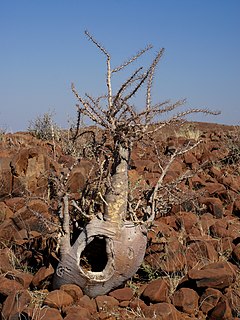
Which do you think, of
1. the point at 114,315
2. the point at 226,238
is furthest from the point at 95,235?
the point at 226,238

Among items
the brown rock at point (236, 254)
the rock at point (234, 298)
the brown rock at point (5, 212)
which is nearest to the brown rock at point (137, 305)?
the rock at point (234, 298)

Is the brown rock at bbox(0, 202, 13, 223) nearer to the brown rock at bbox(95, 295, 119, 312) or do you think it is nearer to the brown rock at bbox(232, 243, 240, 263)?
the brown rock at bbox(95, 295, 119, 312)

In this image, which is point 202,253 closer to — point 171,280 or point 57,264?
point 171,280

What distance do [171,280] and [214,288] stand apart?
1.08 feet

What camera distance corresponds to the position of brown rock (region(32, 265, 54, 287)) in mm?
3760

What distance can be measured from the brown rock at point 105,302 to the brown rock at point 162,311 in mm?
234

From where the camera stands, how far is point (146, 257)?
4.12 m

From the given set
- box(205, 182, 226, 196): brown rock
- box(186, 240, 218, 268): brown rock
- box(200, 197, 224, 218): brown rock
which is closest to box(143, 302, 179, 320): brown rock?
box(186, 240, 218, 268): brown rock

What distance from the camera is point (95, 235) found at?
3.60m

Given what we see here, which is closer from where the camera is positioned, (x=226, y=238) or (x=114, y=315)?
(x=114, y=315)

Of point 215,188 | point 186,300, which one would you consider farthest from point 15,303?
point 215,188

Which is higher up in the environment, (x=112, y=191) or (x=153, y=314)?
(x=112, y=191)

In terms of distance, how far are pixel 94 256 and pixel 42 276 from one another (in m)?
0.39

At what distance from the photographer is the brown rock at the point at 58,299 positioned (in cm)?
338
